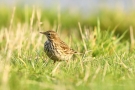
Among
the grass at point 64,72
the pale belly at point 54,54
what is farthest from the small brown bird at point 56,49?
the grass at point 64,72

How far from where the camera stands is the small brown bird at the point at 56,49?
7.39 meters

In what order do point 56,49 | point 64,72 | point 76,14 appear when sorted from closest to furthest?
point 64,72 → point 56,49 → point 76,14

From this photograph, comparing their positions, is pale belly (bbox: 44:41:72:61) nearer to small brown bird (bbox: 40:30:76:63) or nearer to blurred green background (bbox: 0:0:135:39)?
small brown bird (bbox: 40:30:76:63)

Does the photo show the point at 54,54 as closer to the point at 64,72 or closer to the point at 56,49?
the point at 56,49

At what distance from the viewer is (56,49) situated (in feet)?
24.9

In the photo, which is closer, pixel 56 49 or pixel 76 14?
pixel 56 49

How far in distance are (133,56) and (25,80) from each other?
2.10m

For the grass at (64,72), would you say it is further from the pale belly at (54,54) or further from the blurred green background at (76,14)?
the blurred green background at (76,14)

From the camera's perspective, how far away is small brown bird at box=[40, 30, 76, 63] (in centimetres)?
739

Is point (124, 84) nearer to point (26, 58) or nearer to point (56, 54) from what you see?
point (26, 58)

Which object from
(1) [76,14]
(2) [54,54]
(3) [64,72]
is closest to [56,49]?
(2) [54,54]

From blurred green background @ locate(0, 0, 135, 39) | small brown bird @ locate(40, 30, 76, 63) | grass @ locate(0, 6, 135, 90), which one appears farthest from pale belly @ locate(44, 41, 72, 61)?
blurred green background @ locate(0, 0, 135, 39)

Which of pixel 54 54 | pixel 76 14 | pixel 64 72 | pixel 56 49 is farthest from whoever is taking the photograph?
pixel 76 14

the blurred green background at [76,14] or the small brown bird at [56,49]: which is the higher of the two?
the blurred green background at [76,14]
